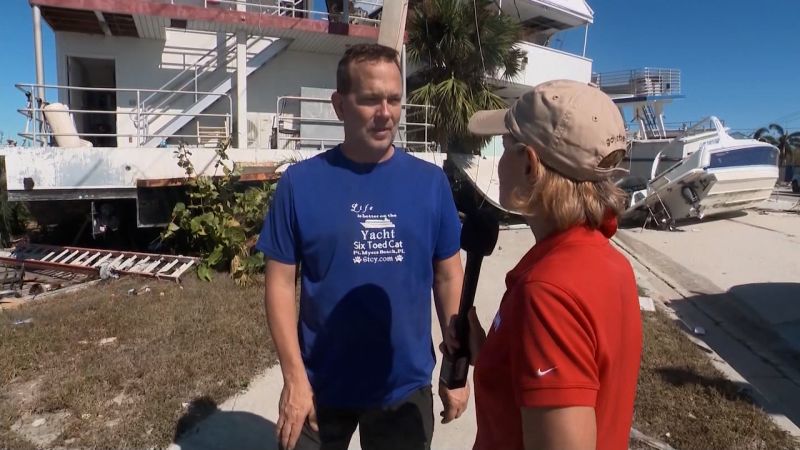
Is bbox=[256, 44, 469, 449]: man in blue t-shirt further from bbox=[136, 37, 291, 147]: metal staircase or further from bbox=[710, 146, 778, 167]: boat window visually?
bbox=[710, 146, 778, 167]: boat window

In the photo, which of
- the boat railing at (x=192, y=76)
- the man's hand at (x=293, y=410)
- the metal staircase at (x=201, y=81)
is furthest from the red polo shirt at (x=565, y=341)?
the boat railing at (x=192, y=76)

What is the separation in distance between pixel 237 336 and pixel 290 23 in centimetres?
731

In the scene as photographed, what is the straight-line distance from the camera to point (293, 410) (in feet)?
5.69

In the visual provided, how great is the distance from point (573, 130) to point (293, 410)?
1.23m

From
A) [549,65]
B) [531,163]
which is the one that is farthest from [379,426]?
[549,65]

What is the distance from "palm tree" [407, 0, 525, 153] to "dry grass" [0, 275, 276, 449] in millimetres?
6602

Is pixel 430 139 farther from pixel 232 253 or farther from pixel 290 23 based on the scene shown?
pixel 232 253

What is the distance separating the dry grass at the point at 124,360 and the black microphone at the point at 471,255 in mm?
2342

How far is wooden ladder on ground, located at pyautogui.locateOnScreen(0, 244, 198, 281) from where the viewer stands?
6.98 metres

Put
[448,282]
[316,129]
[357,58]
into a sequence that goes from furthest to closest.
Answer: [316,129]
[448,282]
[357,58]

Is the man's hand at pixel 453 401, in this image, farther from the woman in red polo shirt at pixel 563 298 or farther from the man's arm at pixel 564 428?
the man's arm at pixel 564 428

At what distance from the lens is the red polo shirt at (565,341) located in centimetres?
95

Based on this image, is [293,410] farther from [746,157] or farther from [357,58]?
Result: [746,157]

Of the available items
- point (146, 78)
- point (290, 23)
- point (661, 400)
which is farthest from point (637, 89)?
point (661, 400)
